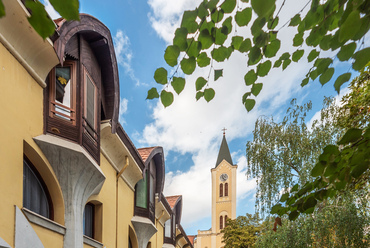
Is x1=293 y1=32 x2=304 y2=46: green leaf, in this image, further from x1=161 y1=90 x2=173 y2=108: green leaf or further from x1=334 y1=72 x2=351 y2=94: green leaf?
x1=161 y1=90 x2=173 y2=108: green leaf

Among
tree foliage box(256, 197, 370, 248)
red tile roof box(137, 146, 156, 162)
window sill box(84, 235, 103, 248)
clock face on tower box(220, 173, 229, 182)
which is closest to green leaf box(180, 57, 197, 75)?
window sill box(84, 235, 103, 248)

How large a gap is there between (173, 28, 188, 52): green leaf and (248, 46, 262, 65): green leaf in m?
0.64

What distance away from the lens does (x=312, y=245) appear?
15.4 meters

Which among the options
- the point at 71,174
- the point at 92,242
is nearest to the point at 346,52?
the point at 71,174

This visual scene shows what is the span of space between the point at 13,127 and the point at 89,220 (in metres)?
5.12

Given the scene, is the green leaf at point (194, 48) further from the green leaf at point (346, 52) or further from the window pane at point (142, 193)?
the window pane at point (142, 193)

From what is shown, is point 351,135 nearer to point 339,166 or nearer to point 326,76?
point 339,166

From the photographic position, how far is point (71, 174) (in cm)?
849

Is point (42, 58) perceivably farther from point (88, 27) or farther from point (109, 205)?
point (109, 205)

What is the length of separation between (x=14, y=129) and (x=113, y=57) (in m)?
5.02

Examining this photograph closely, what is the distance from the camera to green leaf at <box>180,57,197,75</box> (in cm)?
327

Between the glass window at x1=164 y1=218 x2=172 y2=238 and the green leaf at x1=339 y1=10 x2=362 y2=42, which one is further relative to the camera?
the glass window at x1=164 y1=218 x2=172 y2=238

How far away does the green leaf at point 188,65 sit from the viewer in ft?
10.7

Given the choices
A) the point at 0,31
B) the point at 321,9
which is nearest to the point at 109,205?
the point at 0,31
